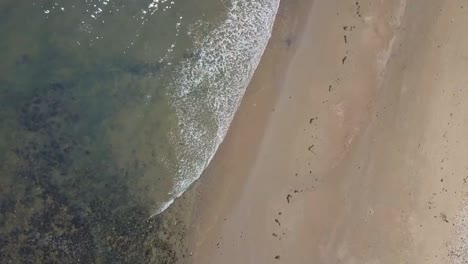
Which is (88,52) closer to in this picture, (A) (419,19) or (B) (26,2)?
(B) (26,2)

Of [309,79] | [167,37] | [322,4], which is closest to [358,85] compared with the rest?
[309,79]

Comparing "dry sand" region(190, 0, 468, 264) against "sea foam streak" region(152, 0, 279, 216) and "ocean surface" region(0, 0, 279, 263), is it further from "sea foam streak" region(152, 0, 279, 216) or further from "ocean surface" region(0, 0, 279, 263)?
"ocean surface" region(0, 0, 279, 263)

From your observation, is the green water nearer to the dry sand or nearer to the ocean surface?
the ocean surface

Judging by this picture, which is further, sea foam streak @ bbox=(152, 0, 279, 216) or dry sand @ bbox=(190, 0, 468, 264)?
sea foam streak @ bbox=(152, 0, 279, 216)

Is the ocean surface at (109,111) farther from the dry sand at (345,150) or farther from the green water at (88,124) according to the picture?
the dry sand at (345,150)

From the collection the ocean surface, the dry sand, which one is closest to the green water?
the ocean surface

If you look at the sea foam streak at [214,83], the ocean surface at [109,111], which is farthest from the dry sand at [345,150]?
the ocean surface at [109,111]
